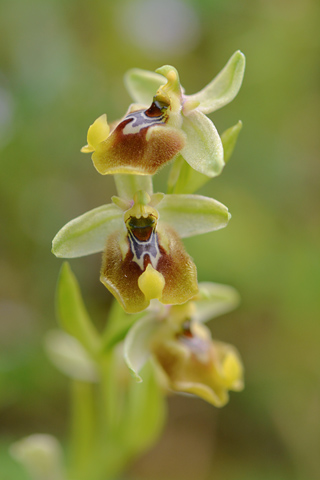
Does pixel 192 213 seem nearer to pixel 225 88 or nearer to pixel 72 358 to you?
pixel 225 88

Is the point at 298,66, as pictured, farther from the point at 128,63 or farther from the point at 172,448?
the point at 172,448

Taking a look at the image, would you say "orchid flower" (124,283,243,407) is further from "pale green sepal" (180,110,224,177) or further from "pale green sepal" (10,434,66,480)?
"pale green sepal" (10,434,66,480)

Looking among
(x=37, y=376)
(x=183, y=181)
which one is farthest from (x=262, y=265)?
(x=183, y=181)

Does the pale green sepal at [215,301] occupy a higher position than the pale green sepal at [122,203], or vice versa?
the pale green sepal at [122,203]

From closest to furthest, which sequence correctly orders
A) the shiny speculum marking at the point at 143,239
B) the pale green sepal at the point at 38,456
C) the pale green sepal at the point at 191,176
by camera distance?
the shiny speculum marking at the point at 143,239, the pale green sepal at the point at 191,176, the pale green sepal at the point at 38,456

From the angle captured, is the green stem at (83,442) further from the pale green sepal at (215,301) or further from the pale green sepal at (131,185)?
the pale green sepal at (131,185)

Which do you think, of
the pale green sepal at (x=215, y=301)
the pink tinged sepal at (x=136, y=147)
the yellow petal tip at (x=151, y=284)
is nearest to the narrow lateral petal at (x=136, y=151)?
the pink tinged sepal at (x=136, y=147)

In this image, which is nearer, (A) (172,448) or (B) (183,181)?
(B) (183,181)
